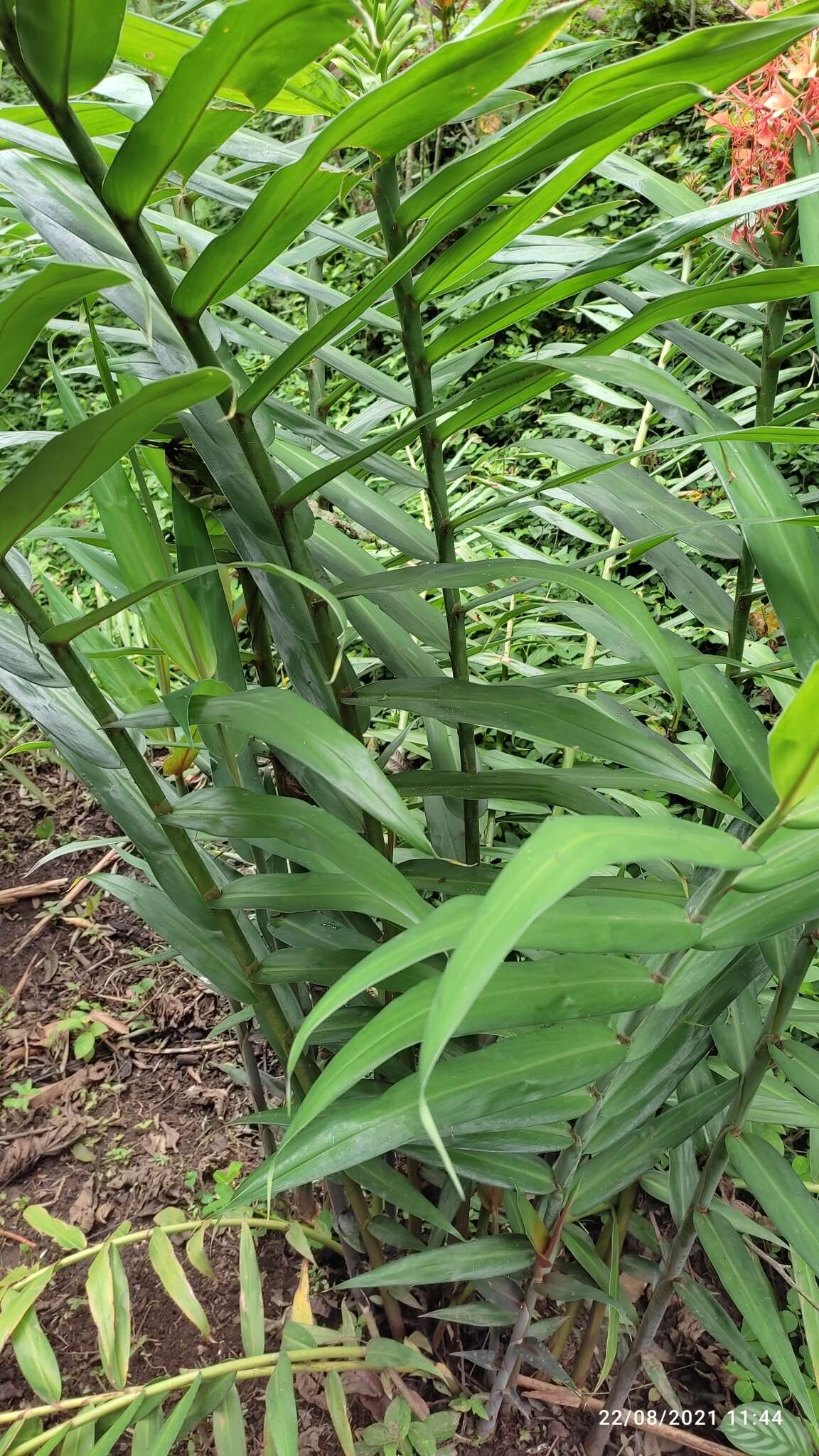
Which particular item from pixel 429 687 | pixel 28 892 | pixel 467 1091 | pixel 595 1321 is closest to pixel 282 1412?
pixel 595 1321

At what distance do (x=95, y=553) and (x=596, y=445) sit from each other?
865 millimetres

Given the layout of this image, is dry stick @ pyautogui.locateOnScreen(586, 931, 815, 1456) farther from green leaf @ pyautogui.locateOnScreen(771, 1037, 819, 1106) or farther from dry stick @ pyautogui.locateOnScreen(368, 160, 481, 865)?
dry stick @ pyautogui.locateOnScreen(368, 160, 481, 865)

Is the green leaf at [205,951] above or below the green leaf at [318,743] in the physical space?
below

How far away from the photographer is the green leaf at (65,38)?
247 millimetres

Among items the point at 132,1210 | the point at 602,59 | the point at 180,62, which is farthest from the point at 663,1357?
the point at 602,59

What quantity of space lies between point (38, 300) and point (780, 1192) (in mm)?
541

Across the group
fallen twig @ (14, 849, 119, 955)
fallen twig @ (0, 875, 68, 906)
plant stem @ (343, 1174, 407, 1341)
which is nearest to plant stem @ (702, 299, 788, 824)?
plant stem @ (343, 1174, 407, 1341)

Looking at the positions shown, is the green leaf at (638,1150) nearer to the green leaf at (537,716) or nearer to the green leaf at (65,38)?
the green leaf at (537,716)

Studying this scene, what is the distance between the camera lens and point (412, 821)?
329 mm

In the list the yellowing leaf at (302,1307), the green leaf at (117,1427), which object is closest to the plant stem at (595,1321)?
the yellowing leaf at (302,1307)

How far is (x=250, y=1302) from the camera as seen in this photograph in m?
0.64

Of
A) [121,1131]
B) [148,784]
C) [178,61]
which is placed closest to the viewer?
[178,61]

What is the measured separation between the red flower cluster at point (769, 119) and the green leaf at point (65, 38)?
0.28m

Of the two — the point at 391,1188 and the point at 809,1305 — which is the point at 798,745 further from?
the point at 809,1305
